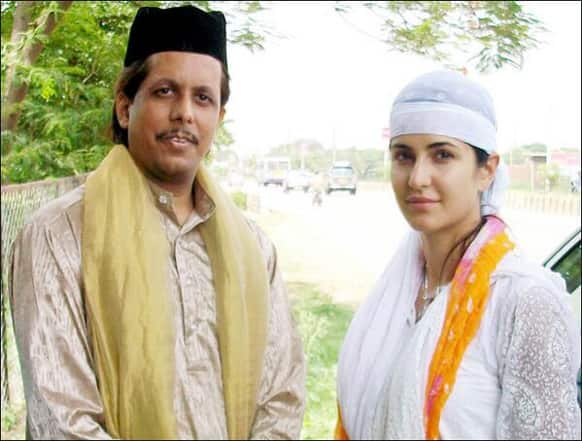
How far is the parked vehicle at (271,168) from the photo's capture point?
5.79 meters

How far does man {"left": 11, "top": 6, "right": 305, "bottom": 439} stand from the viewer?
1367 mm

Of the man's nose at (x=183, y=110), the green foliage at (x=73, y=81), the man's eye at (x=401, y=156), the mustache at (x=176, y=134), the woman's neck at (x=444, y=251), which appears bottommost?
the woman's neck at (x=444, y=251)

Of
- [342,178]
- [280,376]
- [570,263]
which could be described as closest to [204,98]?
[280,376]

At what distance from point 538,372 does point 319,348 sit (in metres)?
3.88

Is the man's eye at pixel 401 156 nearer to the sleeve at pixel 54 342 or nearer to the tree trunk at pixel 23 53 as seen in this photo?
the sleeve at pixel 54 342

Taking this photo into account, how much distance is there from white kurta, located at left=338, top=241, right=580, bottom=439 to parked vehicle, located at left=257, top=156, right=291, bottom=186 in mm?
4299

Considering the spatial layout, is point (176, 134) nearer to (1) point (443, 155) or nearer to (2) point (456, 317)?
(1) point (443, 155)

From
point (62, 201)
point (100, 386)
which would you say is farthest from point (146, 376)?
point (62, 201)

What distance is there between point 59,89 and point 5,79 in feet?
0.82

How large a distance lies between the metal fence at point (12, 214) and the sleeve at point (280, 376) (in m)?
2.18

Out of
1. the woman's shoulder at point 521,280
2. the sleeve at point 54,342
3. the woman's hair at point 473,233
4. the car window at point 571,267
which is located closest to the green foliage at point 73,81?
the car window at point 571,267

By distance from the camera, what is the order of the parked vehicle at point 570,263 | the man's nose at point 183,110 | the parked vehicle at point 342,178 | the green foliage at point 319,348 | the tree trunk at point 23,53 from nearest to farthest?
the man's nose at point 183,110 < the parked vehicle at point 570,263 < the tree trunk at point 23,53 < the green foliage at point 319,348 < the parked vehicle at point 342,178

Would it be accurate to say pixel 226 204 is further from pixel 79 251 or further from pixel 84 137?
pixel 84 137

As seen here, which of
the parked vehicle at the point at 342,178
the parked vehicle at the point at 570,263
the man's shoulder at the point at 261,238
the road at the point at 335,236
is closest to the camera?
the man's shoulder at the point at 261,238
